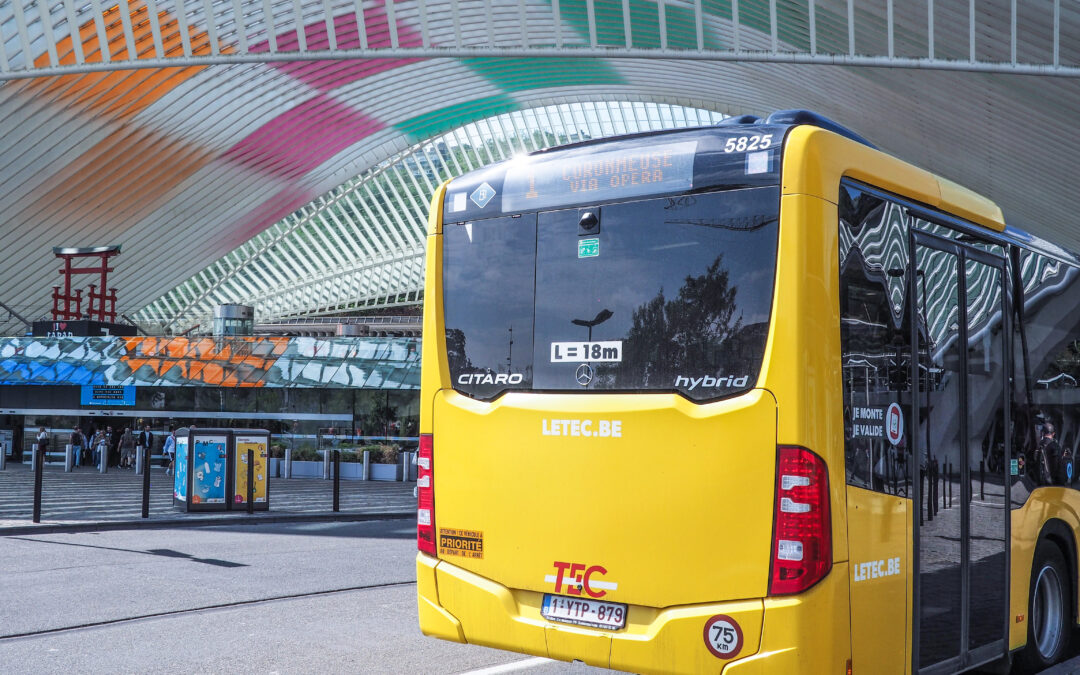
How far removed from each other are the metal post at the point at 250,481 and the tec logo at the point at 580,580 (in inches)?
509

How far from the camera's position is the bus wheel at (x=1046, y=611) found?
6512 millimetres

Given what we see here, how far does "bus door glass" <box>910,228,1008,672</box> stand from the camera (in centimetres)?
522

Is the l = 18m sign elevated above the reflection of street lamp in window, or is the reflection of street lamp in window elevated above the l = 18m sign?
the reflection of street lamp in window

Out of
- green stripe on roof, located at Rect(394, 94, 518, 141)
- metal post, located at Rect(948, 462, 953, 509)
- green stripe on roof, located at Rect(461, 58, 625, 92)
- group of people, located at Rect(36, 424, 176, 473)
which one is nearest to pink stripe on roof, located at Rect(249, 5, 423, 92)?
green stripe on roof, located at Rect(461, 58, 625, 92)

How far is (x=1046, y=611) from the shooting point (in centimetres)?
676

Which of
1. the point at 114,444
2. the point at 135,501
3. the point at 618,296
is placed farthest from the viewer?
the point at 114,444

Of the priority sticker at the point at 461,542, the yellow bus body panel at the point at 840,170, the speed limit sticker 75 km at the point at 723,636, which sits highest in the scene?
the yellow bus body panel at the point at 840,170

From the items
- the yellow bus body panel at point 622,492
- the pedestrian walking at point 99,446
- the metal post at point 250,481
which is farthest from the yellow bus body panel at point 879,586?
the pedestrian walking at point 99,446

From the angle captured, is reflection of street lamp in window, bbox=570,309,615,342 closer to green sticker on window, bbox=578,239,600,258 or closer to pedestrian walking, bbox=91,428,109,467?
green sticker on window, bbox=578,239,600,258

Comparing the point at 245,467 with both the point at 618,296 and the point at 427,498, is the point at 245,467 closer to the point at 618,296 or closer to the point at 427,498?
the point at 427,498

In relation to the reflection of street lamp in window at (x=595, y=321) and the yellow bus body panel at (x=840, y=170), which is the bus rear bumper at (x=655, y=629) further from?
the yellow bus body panel at (x=840, y=170)

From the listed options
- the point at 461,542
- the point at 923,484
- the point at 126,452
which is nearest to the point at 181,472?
the point at 461,542

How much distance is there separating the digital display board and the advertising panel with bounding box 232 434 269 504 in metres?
12.8

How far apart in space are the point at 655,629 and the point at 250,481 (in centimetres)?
1359
